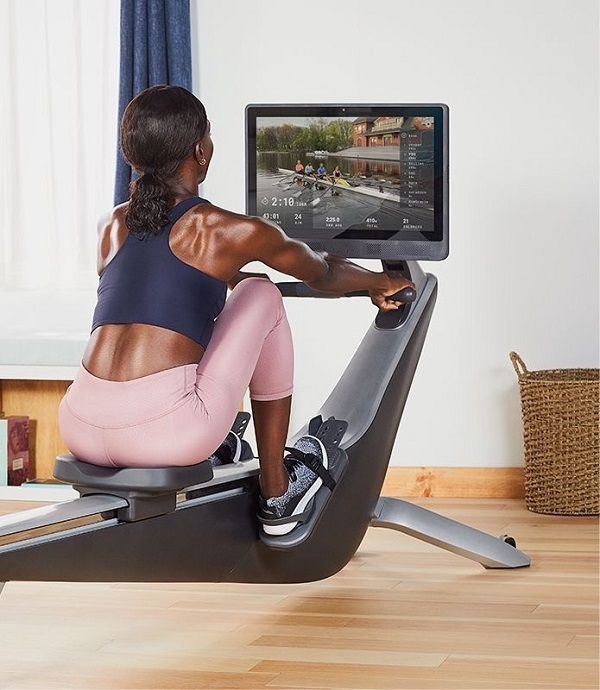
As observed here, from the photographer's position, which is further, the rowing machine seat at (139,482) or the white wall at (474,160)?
the white wall at (474,160)

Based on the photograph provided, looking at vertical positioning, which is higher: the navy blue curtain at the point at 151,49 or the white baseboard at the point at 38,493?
the navy blue curtain at the point at 151,49

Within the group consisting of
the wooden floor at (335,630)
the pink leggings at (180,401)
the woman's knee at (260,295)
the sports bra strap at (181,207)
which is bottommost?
the wooden floor at (335,630)

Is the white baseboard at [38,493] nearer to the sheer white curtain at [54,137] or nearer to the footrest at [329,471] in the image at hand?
the sheer white curtain at [54,137]

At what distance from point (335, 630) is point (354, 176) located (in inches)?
37.7

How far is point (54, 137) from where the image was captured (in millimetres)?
3889

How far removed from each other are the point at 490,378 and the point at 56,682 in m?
1.97

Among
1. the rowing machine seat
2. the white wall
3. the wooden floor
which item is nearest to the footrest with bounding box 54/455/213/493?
the rowing machine seat

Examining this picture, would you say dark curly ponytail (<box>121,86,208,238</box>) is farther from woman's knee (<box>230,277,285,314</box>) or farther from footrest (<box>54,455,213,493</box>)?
footrest (<box>54,455,213,493</box>)

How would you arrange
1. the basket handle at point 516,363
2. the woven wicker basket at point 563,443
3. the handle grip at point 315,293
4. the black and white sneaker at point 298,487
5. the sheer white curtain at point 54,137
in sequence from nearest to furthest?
the black and white sneaker at point 298,487
the handle grip at point 315,293
the woven wicker basket at point 563,443
the basket handle at point 516,363
the sheer white curtain at point 54,137

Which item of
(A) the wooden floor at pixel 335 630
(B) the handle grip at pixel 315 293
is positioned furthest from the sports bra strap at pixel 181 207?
(A) the wooden floor at pixel 335 630

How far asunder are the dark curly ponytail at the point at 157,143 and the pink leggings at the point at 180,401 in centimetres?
22

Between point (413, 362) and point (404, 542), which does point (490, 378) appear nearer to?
point (404, 542)

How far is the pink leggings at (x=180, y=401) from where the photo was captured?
1.91m

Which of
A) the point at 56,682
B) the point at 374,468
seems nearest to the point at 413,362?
the point at 374,468
